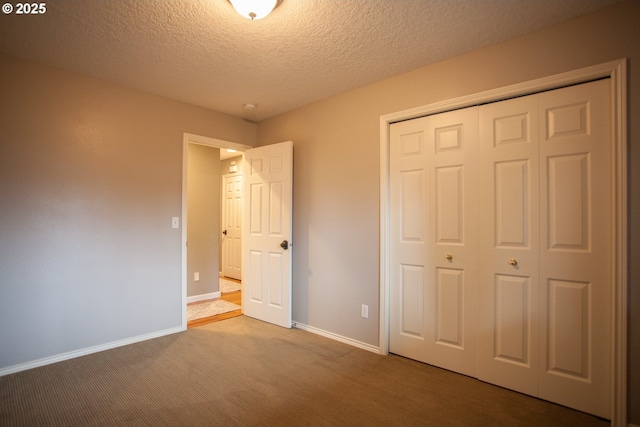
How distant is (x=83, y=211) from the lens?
2.76m

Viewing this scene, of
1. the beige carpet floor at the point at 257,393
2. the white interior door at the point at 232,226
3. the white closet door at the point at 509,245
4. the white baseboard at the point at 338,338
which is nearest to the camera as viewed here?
the beige carpet floor at the point at 257,393

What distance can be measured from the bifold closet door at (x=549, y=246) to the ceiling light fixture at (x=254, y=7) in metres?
1.67

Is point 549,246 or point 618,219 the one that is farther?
point 549,246

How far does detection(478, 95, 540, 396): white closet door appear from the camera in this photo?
2135 millimetres

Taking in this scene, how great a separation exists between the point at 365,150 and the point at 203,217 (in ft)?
9.83

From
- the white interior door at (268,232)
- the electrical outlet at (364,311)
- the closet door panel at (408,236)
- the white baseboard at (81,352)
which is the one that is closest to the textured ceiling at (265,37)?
the closet door panel at (408,236)

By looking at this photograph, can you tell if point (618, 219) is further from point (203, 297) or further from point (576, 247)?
point (203, 297)

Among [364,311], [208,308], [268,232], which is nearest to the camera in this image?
[364,311]

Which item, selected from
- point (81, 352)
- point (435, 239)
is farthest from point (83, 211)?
point (435, 239)

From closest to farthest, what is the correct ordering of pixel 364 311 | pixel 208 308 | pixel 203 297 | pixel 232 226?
pixel 364 311 < pixel 208 308 < pixel 203 297 < pixel 232 226

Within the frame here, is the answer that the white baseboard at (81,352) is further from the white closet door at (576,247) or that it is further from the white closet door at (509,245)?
the white closet door at (576,247)

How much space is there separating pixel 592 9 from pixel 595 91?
1.60 ft

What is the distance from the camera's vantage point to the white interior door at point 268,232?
11.5ft

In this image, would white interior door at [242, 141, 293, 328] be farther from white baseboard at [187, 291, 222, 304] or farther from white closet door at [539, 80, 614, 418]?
white closet door at [539, 80, 614, 418]
